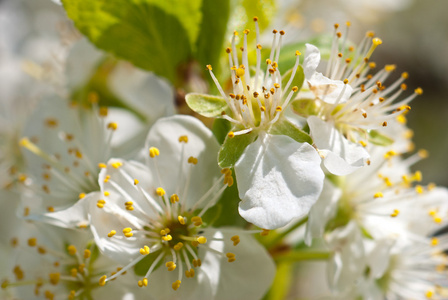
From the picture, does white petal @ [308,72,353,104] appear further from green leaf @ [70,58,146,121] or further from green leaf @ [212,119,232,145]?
green leaf @ [70,58,146,121]

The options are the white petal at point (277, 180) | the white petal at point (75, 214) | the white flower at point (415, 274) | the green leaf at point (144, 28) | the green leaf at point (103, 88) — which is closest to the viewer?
the white petal at point (277, 180)

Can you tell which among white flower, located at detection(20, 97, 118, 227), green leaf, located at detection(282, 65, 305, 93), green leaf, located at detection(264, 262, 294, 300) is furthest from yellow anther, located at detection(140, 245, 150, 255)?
green leaf, located at detection(264, 262, 294, 300)

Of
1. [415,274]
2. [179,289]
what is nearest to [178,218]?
[179,289]

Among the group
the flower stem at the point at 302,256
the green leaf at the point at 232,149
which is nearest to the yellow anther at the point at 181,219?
the green leaf at the point at 232,149

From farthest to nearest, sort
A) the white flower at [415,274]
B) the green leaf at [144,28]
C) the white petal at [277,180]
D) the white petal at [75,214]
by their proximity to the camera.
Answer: the white flower at [415,274] < the green leaf at [144,28] < the white petal at [75,214] < the white petal at [277,180]

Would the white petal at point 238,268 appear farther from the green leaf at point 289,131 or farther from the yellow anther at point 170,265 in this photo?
the green leaf at point 289,131

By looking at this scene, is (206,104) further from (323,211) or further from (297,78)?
(323,211)

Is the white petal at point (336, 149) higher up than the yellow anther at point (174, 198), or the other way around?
the white petal at point (336, 149)
